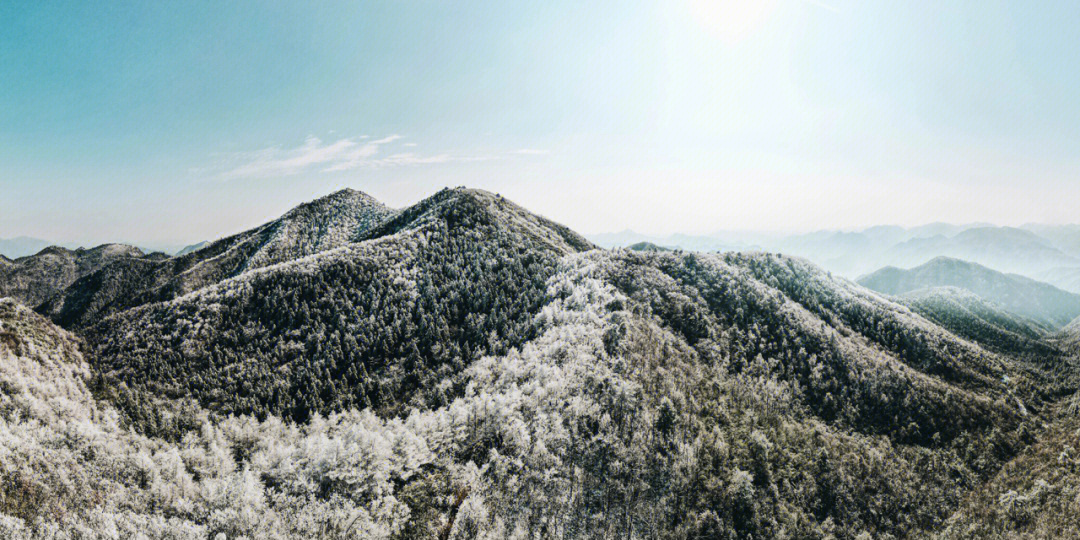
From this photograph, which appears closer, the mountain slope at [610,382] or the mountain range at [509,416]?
the mountain range at [509,416]

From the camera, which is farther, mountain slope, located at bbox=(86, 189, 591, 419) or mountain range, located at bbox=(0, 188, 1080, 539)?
mountain slope, located at bbox=(86, 189, 591, 419)

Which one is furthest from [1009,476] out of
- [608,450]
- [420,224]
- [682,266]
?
[420,224]

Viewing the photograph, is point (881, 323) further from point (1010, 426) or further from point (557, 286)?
point (557, 286)

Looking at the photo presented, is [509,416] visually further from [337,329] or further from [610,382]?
[337,329]

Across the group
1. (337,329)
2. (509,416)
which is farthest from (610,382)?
(337,329)

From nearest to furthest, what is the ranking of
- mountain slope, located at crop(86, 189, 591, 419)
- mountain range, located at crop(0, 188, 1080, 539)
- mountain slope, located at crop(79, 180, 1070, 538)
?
mountain range, located at crop(0, 188, 1080, 539) → mountain slope, located at crop(79, 180, 1070, 538) → mountain slope, located at crop(86, 189, 591, 419)

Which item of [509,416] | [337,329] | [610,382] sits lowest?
[509,416]

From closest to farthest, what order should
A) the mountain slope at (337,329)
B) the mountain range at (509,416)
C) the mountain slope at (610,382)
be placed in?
the mountain range at (509,416) → the mountain slope at (610,382) → the mountain slope at (337,329)

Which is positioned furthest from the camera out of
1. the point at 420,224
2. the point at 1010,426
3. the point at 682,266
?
the point at 420,224
